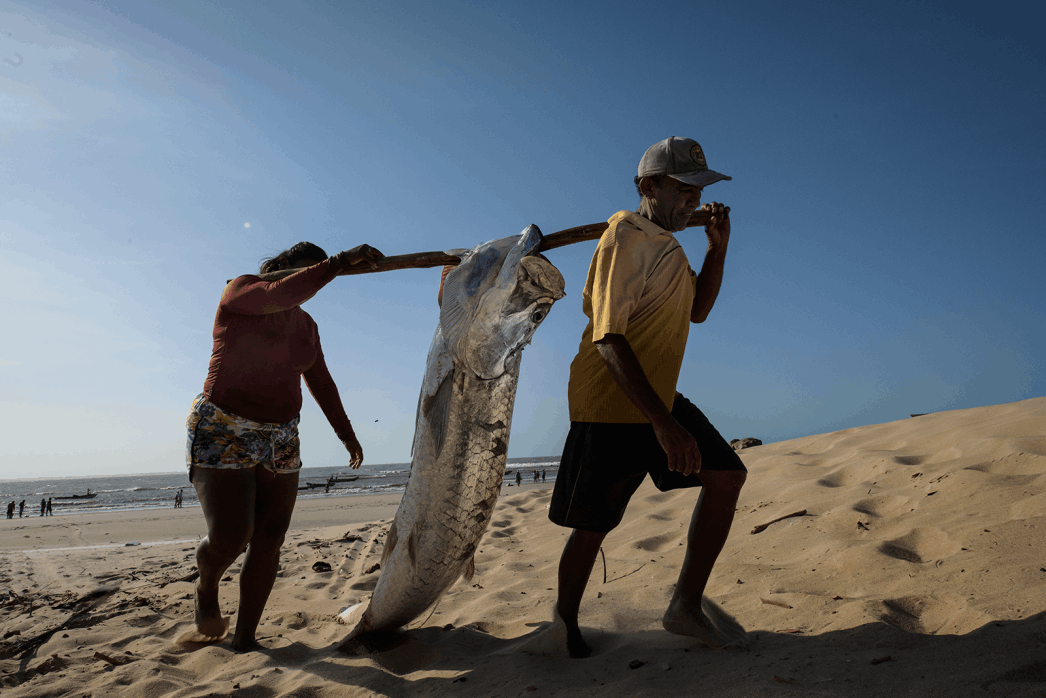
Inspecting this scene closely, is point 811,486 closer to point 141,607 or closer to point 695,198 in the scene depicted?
point 695,198

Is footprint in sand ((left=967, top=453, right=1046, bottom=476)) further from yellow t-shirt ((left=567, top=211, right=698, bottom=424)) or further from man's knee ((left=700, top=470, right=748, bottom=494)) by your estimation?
yellow t-shirt ((left=567, top=211, right=698, bottom=424))

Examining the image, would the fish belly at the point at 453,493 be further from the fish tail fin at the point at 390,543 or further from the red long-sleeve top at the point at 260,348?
the red long-sleeve top at the point at 260,348

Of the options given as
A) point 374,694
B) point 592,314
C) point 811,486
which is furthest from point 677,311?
point 811,486

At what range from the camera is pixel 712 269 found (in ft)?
9.75

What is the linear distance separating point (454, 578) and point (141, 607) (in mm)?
2851

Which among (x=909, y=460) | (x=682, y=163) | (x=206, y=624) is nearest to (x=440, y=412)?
(x=682, y=163)

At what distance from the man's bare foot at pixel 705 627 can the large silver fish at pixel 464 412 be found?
0.92 metres

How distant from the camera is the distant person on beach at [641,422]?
7.83 feet

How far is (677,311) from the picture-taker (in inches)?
99.5

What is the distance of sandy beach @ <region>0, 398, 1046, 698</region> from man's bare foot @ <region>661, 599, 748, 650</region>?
6 cm

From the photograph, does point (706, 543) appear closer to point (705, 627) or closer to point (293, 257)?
point (705, 627)

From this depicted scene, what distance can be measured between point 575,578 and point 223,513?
1.83 m

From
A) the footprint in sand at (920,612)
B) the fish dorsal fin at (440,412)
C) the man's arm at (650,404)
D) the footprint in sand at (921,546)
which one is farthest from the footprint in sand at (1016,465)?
the fish dorsal fin at (440,412)

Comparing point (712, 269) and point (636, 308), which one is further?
point (712, 269)
